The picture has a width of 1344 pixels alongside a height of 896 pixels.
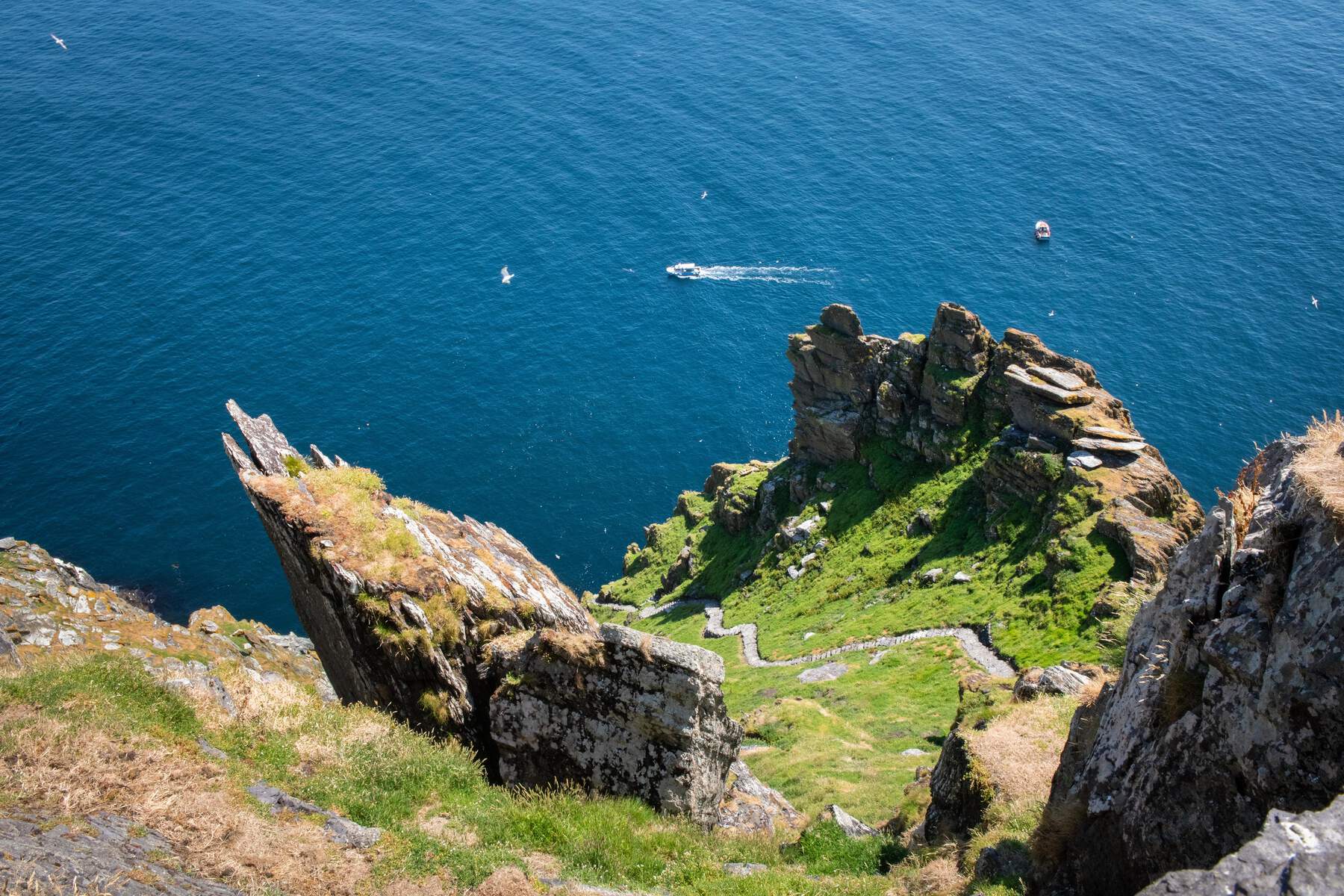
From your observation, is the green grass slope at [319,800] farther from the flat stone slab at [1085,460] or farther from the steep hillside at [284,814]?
the flat stone slab at [1085,460]

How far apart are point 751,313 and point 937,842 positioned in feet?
332

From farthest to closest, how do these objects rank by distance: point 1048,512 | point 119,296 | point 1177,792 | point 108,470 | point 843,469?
1. point 119,296
2. point 108,470
3. point 843,469
4. point 1048,512
5. point 1177,792

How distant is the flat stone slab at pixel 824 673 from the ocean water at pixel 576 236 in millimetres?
41679

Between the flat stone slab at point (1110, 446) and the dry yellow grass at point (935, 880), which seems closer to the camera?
the dry yellow grass at point (935, 880)

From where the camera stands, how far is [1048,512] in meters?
47.6

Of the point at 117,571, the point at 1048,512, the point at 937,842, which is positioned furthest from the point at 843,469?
the point at 117,571

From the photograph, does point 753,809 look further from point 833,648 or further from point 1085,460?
point 1085,460

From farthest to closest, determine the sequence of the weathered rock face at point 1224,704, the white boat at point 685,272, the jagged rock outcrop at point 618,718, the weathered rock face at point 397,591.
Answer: the white boat at point 685,272
the weathered rock face at point 397,591
the jagged rock outcrop at point 618,718
the weathered rock face at point 1224,704

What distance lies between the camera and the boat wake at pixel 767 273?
404 feet

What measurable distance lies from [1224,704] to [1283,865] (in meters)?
4.00

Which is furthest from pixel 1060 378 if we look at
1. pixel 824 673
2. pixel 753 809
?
pixel 753 809

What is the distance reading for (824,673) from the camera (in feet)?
157

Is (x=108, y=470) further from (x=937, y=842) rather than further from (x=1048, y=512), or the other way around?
(x=937, y=842)

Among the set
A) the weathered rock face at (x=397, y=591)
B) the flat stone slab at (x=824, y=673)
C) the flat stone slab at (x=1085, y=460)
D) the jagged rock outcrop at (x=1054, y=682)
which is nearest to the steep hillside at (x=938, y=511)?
the flat stone slab at (x=1085, y=460)
